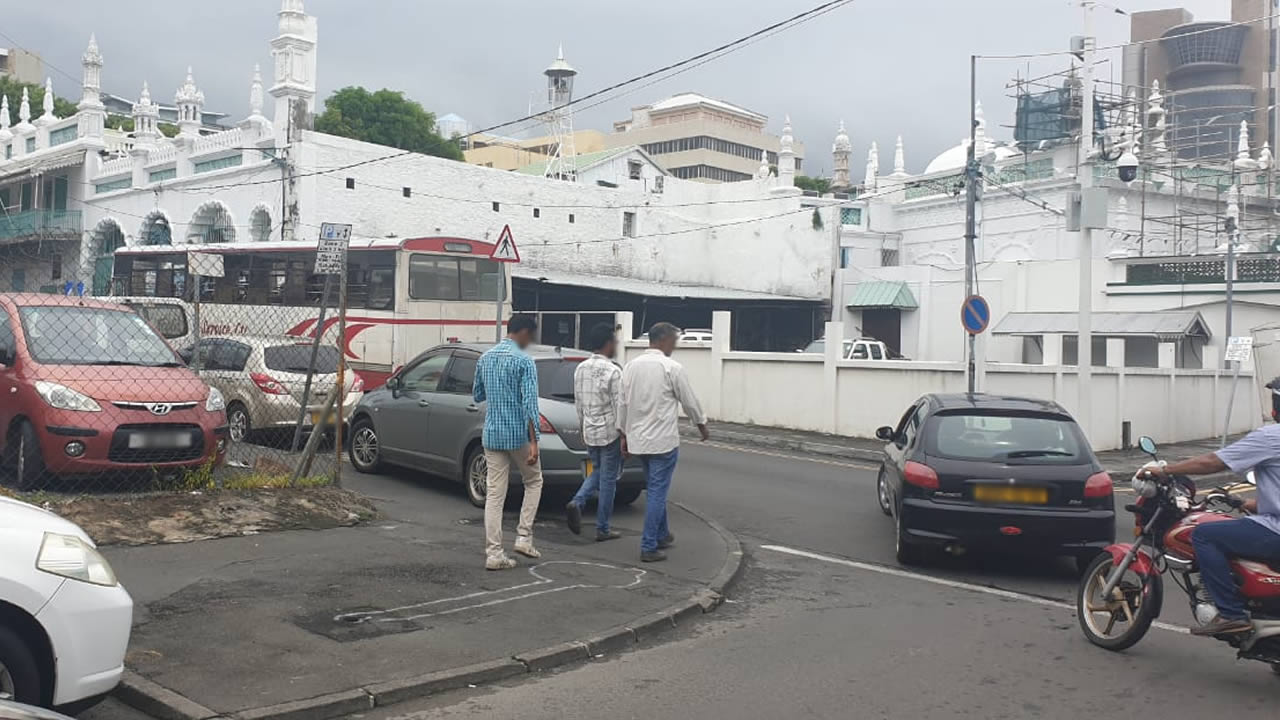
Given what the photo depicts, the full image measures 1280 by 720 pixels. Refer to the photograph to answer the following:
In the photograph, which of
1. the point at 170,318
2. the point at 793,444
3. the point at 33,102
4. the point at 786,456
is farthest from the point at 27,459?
the point at 33,102

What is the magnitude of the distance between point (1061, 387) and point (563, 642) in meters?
14.6

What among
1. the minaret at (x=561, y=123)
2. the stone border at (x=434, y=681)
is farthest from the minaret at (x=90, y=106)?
the stone border at (x=434, y=681)

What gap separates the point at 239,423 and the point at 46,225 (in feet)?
110

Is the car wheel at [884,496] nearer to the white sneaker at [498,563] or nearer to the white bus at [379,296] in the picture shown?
the white sneaker at [498,563]

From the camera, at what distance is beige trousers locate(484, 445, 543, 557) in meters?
8.02

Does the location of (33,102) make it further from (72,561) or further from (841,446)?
(72,561)

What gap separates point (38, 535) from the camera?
438cm

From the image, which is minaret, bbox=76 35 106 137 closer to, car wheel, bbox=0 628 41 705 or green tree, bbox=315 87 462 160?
green tree, bbox=315 87 462 160

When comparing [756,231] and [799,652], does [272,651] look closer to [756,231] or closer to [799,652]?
[799,652]

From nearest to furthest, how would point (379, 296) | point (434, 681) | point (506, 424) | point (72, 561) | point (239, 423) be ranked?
point (72, 561) < point (434, 681) < point (506, 424) < point (239, 423) < point (379, 296)

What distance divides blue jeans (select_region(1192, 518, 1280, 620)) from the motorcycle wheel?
46 cm

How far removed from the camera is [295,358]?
14648 millimetres

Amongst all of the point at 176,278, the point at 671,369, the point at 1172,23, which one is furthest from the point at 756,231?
the point at 1172,23

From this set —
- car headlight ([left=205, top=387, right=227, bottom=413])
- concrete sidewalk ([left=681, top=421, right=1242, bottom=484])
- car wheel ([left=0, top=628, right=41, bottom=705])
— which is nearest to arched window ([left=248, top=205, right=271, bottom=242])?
concrete sidewalk ([left=681, top=421, right=1242, bottom=484])
